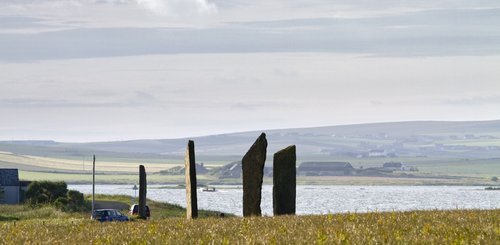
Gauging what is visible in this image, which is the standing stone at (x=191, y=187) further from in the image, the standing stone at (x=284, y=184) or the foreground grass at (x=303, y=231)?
the foreground grass at (x=303, y=231)

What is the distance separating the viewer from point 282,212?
150 feet

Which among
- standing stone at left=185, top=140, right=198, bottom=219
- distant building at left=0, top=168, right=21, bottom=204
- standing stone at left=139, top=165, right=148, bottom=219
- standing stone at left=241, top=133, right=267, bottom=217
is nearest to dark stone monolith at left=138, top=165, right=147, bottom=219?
standing stone at left=139, top=165, right=148, bottom=219

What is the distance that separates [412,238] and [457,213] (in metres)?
8.62

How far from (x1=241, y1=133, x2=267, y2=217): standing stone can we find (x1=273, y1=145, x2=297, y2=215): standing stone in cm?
67

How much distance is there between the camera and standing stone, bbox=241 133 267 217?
153 ft

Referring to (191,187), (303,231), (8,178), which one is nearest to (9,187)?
(8,178)

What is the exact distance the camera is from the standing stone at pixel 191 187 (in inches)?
1853

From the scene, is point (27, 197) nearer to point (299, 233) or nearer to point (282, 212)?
point (282, 212)

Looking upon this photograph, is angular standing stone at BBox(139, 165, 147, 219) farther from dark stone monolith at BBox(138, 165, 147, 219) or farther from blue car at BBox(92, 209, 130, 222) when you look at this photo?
blue car at BBox(92, 209, 130, 222)

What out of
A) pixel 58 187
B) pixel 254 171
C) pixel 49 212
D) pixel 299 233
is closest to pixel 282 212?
pixel 254 171

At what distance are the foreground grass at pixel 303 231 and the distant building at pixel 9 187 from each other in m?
94.1

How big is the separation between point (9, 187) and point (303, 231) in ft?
344

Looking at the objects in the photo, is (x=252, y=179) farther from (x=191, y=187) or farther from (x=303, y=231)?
(x=303, y=231)

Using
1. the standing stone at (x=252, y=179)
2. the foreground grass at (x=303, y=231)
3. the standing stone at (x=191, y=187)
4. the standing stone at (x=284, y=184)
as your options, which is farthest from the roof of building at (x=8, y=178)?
the foreground grass at (x=303, y=231)
